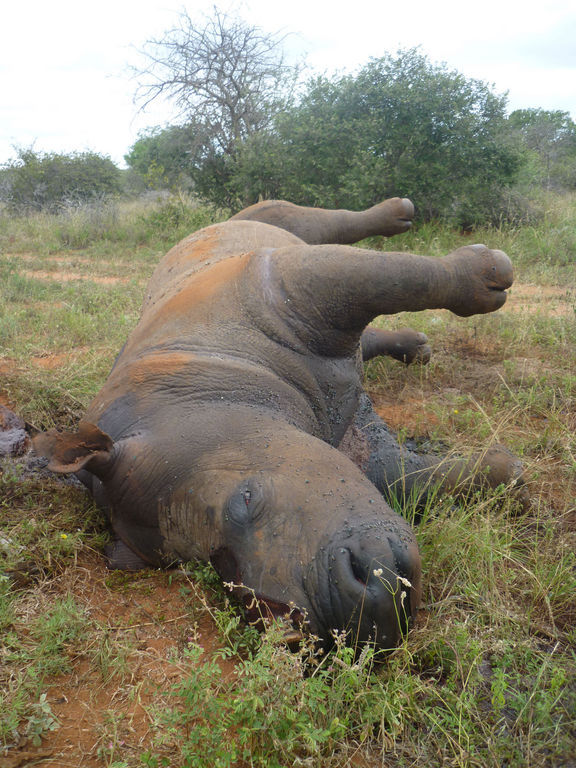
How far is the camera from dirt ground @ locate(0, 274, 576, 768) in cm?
182

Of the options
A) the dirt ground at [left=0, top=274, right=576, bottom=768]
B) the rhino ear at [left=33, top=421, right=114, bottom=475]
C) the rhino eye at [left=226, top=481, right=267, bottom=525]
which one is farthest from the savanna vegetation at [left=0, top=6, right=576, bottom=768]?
the rhino ear at [left=33, top=421, right=114, bottom=475]

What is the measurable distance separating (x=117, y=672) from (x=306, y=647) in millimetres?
656

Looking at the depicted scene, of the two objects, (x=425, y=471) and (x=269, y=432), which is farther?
(x=425, y=471)

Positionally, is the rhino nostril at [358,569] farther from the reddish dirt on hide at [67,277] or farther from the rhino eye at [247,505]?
the reddish dirt on hide at [67,277]

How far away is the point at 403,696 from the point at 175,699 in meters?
0.69

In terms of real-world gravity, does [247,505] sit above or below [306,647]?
above

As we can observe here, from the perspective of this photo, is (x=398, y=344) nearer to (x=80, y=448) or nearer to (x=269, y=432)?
(x=269, y=432)

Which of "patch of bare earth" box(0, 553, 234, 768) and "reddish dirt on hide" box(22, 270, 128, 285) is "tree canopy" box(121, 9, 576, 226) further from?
"patch of bare earth" box(0, 553, 234, 768)

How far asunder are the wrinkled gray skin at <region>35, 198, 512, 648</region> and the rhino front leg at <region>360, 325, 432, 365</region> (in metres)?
1.51

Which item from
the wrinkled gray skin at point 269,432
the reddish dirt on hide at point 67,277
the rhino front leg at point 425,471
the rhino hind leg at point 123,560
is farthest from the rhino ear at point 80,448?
the reddish dirt on hide at point 67,277

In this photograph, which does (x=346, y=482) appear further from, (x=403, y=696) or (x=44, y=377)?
(x=44, y=377)

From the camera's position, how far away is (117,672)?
84.0 inches

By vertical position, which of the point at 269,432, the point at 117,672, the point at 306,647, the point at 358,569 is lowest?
the point at 117,672

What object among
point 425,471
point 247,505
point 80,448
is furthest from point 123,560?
point 425,471
